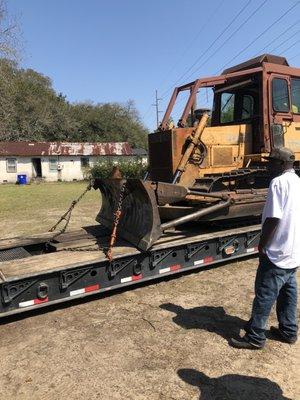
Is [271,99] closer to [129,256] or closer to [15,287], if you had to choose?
[129,256]

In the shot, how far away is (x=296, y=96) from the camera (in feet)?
27.3

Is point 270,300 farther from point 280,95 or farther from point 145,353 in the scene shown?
point 280,95

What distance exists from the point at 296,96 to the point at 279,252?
510 cm

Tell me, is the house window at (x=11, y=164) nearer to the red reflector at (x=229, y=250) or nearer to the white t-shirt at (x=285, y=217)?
the red reflector at (x=229, y=250)

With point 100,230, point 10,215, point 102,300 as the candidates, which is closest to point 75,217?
point 10,215

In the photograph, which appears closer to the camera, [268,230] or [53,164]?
[268,230]

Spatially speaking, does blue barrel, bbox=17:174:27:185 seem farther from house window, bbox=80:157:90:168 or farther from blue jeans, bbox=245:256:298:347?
blue jeans, bbox=245:256:298:347

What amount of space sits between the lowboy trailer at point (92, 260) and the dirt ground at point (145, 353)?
291mm

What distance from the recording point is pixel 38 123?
1946 inches

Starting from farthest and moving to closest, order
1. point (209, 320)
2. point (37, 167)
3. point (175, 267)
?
point (37, 167) → point (175, 267) → point (209, 320)

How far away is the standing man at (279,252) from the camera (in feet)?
13.3

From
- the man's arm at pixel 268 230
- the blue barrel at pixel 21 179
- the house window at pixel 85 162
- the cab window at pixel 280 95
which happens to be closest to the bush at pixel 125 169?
the blue barrel at pixel 21 179

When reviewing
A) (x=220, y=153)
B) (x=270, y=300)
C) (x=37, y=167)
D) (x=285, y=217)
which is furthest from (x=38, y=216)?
(x=37, y=167)

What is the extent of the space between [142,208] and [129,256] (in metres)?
0.91
